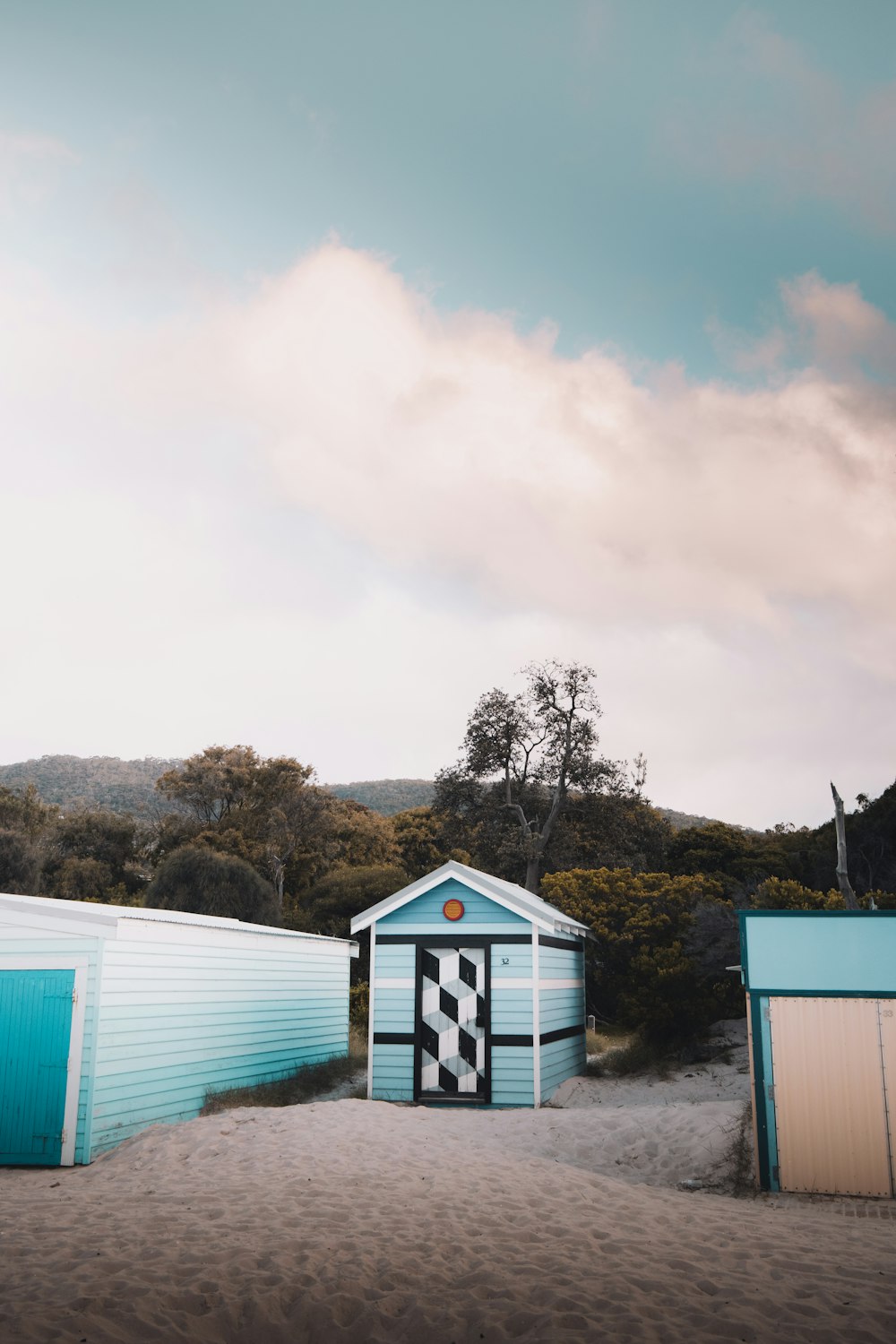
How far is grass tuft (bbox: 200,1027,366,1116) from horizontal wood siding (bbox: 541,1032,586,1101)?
305 cm

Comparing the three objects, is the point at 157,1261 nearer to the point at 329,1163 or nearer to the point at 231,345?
the point at 329,1163

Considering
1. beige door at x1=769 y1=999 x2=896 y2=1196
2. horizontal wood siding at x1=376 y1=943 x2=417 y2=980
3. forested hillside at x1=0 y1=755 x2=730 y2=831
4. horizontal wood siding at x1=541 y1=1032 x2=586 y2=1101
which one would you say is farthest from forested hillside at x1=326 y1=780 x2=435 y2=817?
beige door at x1=769 y1=999 x2=896 y2=1196

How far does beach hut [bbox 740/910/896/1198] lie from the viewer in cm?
814

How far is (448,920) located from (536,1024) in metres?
1.96

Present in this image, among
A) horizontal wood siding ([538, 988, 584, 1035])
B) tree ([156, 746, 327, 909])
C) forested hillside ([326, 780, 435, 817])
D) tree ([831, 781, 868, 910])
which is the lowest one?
horizontal wood siding ([538, 988, 584, 1035])

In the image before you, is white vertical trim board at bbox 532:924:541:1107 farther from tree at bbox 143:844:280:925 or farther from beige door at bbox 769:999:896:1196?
tree at bbox 143:844:280:925

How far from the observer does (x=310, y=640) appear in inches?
1174

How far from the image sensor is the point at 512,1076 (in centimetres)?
1290

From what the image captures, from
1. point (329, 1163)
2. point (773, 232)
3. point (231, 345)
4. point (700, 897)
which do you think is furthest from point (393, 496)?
point (329, 1163)

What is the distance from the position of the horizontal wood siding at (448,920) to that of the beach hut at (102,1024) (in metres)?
2.55

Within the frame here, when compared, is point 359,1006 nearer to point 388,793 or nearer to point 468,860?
point 468,860

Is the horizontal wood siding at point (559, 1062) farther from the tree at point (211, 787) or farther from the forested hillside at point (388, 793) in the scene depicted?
the forested hillside at point (388, 793)

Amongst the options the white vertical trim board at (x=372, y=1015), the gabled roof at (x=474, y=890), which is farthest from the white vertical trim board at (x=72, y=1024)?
the white vertical trim board at (x=372, y=1015)

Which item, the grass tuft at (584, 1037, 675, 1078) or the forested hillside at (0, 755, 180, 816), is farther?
the forested hillside at (0, 755, 180, 816)
